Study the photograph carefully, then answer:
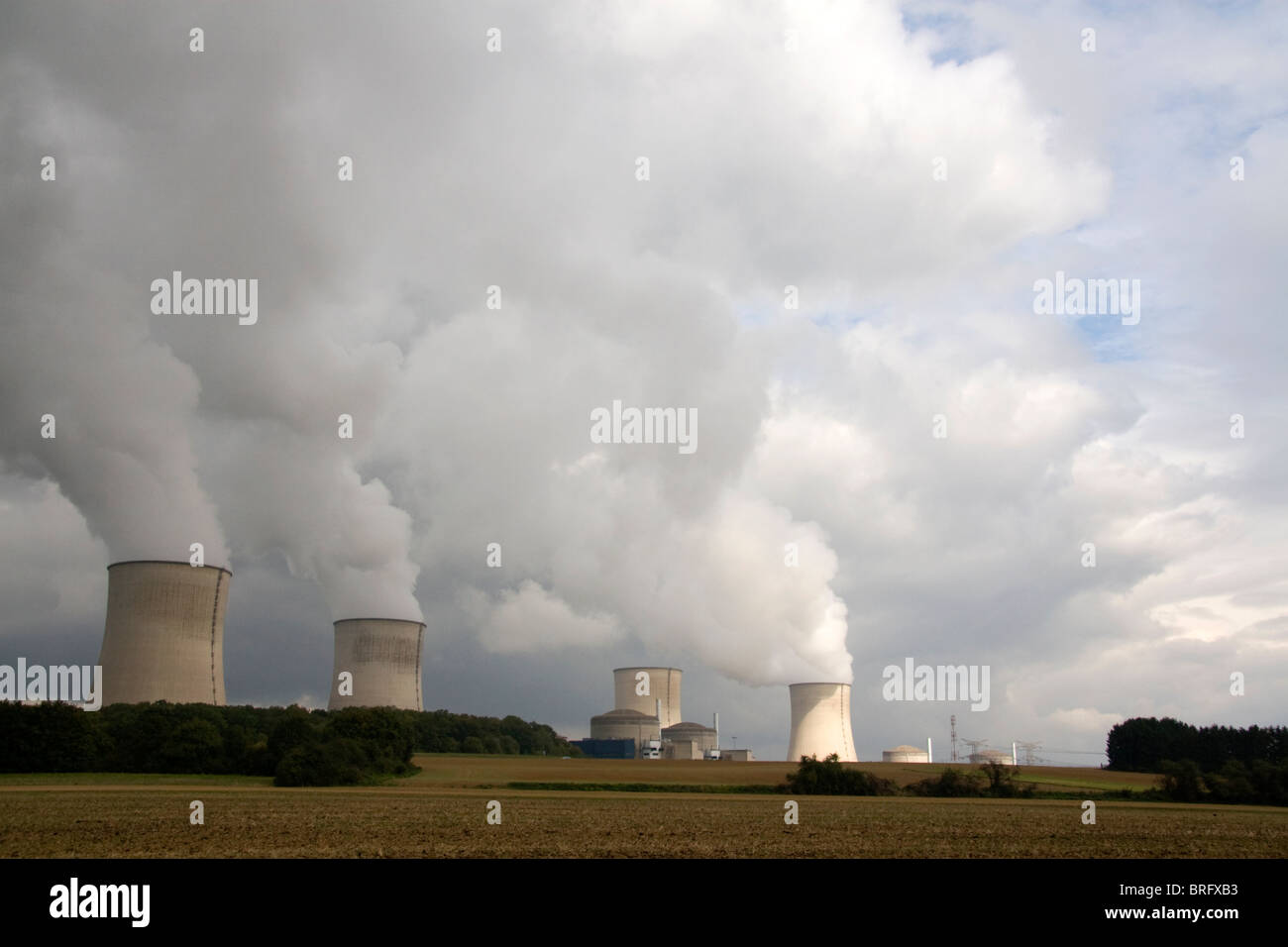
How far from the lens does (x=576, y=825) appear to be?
23.2 m

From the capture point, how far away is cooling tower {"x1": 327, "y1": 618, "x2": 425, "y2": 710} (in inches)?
2265

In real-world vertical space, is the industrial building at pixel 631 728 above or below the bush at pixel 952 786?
below

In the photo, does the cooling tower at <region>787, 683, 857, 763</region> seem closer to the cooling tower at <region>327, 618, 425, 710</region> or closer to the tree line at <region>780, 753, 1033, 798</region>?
the tree line at <region>780, 753, 1033, 798</region>

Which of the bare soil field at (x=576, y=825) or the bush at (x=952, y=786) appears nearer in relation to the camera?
the bare soil field at (x=576, y=825)

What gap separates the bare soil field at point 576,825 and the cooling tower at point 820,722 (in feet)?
81.9

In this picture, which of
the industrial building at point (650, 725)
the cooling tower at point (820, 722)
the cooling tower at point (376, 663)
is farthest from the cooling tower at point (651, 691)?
the cooling tower at point (376, 663)

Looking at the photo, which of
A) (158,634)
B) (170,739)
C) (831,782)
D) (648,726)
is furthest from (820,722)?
(158,634)

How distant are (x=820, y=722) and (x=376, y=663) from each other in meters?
28.0

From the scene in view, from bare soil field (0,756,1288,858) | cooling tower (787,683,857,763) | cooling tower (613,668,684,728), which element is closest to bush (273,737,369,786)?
bare soil field (0,756,1288,858)

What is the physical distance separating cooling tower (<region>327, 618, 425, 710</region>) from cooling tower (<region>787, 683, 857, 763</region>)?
79.2 ft

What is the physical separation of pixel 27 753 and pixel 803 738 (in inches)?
1684

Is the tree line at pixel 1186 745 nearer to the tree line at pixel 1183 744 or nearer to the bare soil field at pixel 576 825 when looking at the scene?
the tree line at pixel 1183 744

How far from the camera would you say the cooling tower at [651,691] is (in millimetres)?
89569
